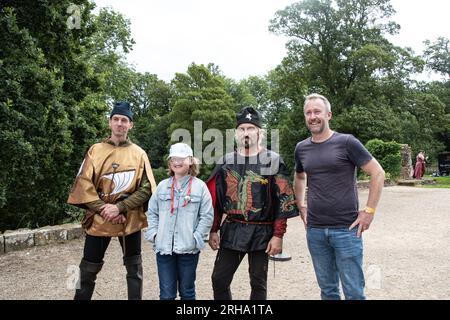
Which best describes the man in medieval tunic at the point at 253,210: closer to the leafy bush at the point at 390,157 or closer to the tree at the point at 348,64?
the leafy bush at the point at 390,157

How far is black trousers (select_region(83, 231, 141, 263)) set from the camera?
331 centimetres

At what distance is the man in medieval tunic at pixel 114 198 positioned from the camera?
330cm

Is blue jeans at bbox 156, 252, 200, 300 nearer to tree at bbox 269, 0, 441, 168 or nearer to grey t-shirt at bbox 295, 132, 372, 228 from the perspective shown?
grey t-shirt at bbox 295, 132, 372, 228

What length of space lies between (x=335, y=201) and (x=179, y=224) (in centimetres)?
124

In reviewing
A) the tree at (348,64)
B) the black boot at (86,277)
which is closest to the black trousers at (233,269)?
the black boot at (86,277)

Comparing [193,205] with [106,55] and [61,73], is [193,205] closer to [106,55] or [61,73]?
[61,73]

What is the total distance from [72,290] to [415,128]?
2919 centimetres

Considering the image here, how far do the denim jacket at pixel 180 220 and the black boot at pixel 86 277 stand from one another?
0.56m

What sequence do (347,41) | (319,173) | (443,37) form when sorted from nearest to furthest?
1. (319,173)
2. (347,41)
3. (443,37)

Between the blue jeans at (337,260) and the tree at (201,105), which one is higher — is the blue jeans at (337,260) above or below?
below

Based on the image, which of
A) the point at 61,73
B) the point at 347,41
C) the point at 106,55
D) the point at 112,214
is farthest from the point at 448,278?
the point at 347,41

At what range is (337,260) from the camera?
2912 mm

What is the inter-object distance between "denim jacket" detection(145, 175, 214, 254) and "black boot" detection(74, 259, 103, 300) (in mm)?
564
